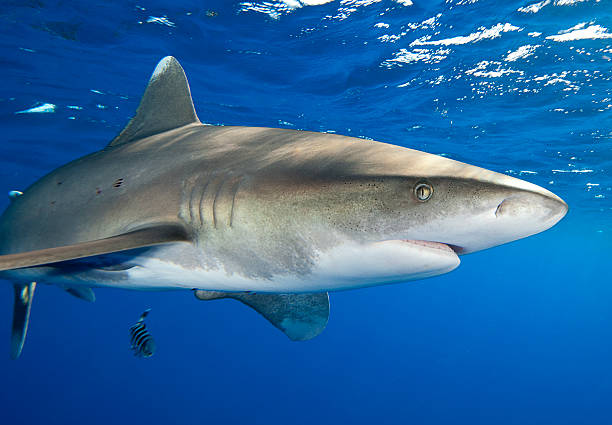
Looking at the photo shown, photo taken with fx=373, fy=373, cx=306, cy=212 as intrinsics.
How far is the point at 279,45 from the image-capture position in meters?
10.6

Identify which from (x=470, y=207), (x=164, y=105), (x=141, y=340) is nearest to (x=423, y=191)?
(x=470, y=207)

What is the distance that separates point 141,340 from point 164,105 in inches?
127

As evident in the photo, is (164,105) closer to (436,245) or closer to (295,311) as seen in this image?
(295,311)

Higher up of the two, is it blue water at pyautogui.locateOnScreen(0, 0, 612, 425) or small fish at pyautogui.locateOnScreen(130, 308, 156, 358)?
blue water at pyautogui.locateOnScreen(0, 0, 612, 425)

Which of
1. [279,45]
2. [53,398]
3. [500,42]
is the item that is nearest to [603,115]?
[500,42]

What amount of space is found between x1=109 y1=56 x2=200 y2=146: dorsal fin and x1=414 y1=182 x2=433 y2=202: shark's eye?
257 cm

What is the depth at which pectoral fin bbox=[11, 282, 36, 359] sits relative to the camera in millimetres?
4078

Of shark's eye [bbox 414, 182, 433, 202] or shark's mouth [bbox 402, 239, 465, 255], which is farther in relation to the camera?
shark's mouth [bbox 402, 239, 465, 255]

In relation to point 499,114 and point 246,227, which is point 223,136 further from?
point 499,114

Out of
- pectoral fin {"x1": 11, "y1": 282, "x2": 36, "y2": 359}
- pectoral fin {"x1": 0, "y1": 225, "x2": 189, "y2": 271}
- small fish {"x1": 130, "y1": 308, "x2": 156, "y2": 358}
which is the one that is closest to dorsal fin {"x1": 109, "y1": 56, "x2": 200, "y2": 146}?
pectoral fin {"x1": 0, "y1": 225, "x2": 189, "y2": 271}

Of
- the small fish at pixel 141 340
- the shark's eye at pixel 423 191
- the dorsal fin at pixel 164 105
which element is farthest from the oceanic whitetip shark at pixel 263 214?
the small fish at pixel 141 340

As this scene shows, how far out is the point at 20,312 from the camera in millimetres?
4137

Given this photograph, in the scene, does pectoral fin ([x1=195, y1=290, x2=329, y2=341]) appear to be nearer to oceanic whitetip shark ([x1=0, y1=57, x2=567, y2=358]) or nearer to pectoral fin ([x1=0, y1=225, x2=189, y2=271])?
oceanic whitetip shark ([x1=0, y1=57, x2=567, y2=358])

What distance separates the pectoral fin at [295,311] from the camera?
3.47 meters
